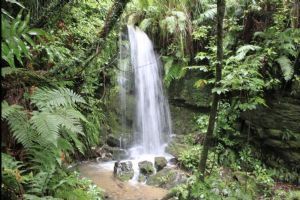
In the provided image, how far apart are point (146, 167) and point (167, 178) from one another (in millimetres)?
589

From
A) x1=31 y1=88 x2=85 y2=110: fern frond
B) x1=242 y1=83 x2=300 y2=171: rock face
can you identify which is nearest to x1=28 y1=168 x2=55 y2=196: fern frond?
x1=31 y1=88 x2=85 y2=110: fern frond

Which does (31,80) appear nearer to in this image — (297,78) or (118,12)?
(118,12)

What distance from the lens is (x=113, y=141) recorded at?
27.3 feet

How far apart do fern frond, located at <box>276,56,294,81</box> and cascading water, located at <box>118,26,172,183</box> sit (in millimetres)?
3438

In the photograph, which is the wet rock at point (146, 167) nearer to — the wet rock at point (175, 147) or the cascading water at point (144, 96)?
the wet rock at point (175, 147)

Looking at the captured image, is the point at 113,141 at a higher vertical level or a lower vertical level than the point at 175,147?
higher

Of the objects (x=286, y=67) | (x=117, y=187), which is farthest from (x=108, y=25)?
(x=286, y=67)

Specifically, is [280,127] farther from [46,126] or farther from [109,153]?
[46,126]

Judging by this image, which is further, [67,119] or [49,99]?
[49,99]

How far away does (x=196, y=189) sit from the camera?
13.2 feet

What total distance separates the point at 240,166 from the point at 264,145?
0.73 metres

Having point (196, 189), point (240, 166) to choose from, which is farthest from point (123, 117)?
point (196, 189)

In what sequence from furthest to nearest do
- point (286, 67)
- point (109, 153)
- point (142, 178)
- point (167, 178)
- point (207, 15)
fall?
point (207, 15) → point (109, 153) → point (286, 67) → point (142, 178) → point (167, 178)

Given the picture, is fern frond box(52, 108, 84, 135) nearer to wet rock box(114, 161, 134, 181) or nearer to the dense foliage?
the dense foliage
